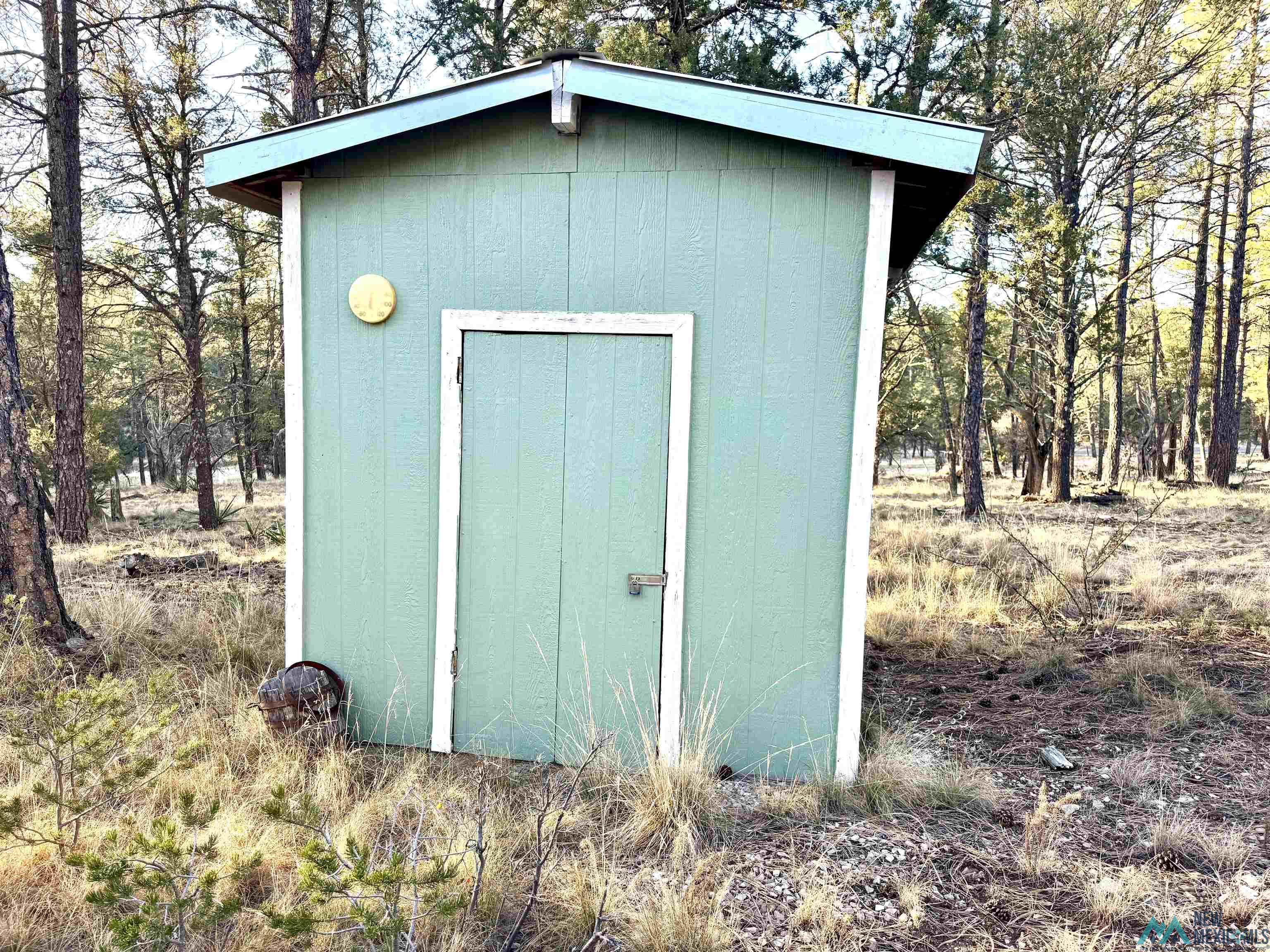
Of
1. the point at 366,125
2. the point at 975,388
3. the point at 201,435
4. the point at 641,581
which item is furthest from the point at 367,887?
the point at 975,388

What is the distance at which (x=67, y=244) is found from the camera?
9.04 meters

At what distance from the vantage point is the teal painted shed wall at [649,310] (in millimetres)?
3463

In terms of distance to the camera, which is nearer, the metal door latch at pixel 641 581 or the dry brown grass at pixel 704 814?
the dry brown grass at pixel 704 814

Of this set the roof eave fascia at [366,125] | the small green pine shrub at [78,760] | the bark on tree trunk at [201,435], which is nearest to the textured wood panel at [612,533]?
the roof eave fascia at [366,125]

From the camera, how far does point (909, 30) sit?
910cm

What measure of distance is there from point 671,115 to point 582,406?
54.7 inches

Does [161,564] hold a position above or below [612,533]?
below

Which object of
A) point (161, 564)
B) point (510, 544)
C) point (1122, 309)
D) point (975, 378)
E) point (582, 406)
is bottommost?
point (161, 564)

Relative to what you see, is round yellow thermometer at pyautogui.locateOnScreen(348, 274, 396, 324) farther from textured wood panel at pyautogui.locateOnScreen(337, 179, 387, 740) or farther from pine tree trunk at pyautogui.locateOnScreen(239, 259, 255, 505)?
pine tree trunk at pyautogui.locateOnScreen(239, 259, 255, 505)

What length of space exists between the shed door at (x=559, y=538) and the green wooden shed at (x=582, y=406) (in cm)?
1

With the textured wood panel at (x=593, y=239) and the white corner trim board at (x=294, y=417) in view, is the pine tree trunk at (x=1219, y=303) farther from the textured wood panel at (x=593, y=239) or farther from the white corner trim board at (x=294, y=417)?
the white corner trim board at (x=294, y=417)

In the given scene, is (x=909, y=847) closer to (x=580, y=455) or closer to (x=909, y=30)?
(x=580, y=455)

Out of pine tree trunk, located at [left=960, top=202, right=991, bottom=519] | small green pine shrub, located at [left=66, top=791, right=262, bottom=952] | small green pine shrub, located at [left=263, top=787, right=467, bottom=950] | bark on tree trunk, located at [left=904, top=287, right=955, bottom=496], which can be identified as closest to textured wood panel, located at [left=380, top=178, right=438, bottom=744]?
small green pine shrub, located at [left=263, top=787, right=467, bottom=950]

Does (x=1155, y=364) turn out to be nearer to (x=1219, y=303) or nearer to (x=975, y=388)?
(x=1219, y=303)
